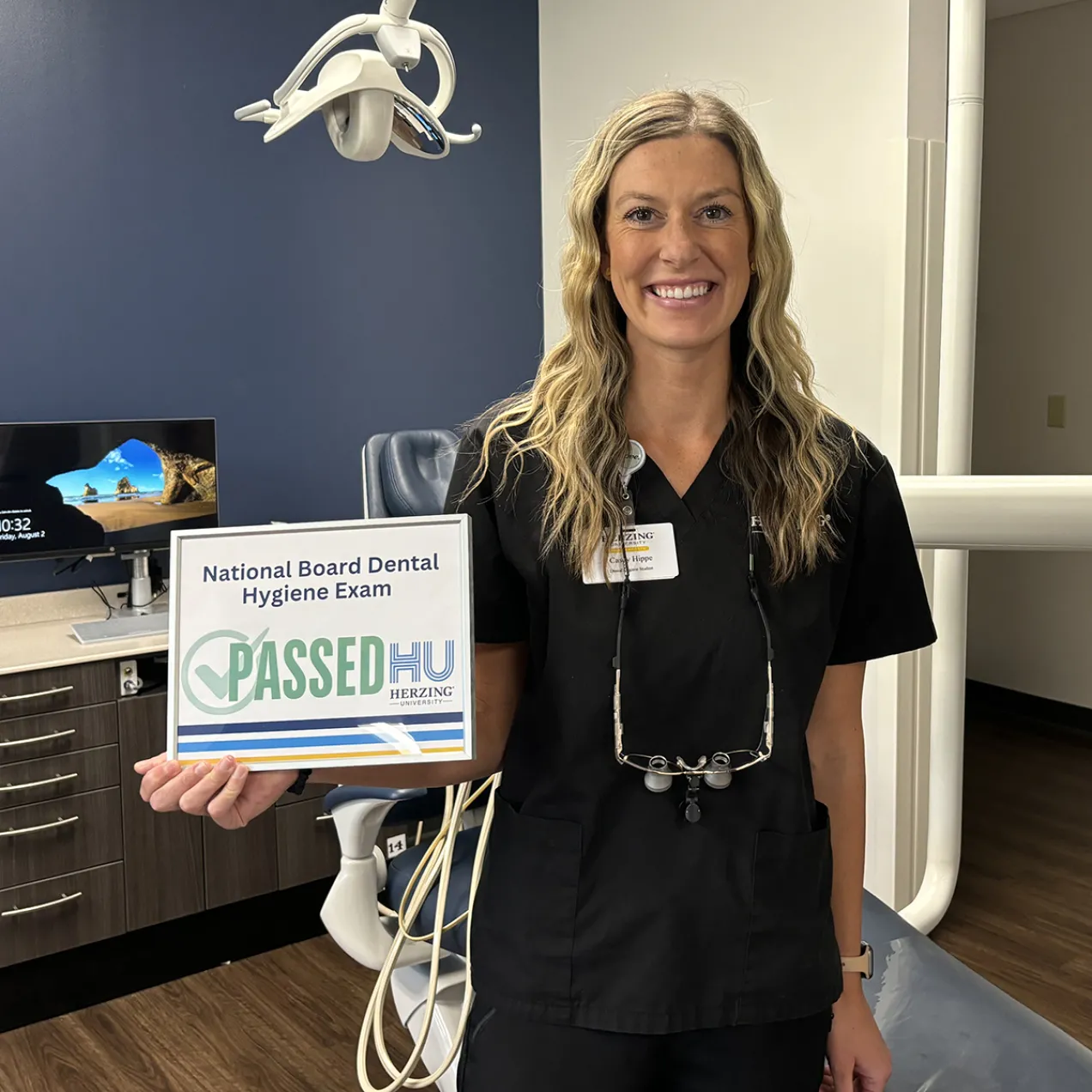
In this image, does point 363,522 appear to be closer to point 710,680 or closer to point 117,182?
point 710,680

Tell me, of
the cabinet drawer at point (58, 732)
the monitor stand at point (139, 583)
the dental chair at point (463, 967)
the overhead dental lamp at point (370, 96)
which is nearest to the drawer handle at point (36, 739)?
the cabinet drawer at point (58, 732)

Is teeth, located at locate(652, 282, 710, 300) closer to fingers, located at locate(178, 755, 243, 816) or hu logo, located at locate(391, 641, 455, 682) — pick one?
hu logo, located at locate(391, 641, 455, 682)

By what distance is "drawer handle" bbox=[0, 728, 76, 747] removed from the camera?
264cm

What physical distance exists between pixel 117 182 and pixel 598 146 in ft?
8.56

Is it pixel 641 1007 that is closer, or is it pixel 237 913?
pixel 641 1007

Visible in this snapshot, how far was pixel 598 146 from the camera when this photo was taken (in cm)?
107

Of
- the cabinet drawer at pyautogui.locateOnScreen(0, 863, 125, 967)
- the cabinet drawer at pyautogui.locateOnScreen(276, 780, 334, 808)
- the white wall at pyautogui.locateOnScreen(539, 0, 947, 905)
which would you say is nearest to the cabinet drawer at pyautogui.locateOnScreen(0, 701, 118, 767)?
the cabinet drawer at pyautogui.locateOnScreen(0, 863, 125, 967)

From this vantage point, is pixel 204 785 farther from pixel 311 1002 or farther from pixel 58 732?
pixel 311 1002

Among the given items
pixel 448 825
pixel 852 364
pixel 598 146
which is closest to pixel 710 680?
pixel 598 146

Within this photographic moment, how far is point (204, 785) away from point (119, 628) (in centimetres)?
225

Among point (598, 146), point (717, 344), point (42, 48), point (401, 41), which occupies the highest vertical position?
point (42, 48)

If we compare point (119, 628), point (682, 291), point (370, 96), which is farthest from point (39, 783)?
point (682, 291)

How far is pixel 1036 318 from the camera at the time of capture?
456cm

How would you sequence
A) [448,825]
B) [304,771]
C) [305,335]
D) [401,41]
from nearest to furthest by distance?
[304,771] < [401,41] < [448,825] < [305,335]
